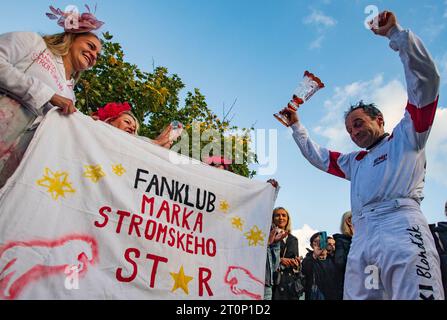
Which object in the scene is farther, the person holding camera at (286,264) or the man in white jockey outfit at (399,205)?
the person holding camera at (286,264)

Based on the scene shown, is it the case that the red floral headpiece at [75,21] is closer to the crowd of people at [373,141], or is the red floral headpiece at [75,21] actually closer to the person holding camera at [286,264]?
the crowd of people at [373,141]

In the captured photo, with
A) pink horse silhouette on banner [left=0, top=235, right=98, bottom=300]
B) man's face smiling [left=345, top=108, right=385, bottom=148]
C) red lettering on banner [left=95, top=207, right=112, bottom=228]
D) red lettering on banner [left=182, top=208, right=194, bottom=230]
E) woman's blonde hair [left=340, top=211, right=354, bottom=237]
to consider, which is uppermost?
man's face smiling [left=345, top=108, right=385, bottom=148]

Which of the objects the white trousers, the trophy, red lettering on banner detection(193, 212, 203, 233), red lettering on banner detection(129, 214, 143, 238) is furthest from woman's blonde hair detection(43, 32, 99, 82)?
the white trousers

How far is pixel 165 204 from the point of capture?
3029 millimetres

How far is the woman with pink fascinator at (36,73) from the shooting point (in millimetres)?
2359

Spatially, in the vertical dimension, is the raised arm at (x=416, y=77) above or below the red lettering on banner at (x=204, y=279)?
above

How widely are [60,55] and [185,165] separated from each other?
1.29 meters

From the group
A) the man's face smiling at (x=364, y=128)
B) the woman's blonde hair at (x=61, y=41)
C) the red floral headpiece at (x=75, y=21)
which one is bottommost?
the man's face smiling at (x=364, y=128)

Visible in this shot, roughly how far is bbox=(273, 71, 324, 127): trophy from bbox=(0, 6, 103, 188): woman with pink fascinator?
1.82 m

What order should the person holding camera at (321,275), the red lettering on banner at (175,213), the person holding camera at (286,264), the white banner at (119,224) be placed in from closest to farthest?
1. the white banner at (119,224)
2. the red lettering on banner at (175,213)
3. the person holding camera at (321,275)
4. the person holding camera at (286,264)

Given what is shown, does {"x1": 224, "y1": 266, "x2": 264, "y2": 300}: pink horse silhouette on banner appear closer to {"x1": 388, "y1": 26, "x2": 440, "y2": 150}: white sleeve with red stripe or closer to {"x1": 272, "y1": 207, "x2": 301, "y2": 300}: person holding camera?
{"x1": 272, "y1": 207, "x2": 301, "y2": 300}: person holding camera

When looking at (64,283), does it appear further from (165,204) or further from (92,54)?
(92,54)

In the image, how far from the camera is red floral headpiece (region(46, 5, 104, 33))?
296cm

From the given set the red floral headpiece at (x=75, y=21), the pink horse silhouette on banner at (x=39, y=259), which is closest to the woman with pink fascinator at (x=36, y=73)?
the red floral headpiece at (x=75, y=21)
